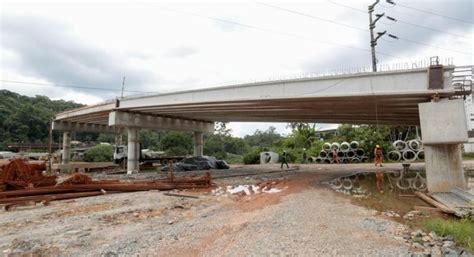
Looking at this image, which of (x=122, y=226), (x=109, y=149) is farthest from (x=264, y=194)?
(x=109, y=149)

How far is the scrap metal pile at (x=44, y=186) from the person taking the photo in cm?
1170

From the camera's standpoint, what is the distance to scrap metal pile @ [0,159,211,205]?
11.7m

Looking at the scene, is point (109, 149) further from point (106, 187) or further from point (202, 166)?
point (106, 187)

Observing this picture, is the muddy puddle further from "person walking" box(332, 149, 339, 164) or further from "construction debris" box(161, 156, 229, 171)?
"person walking" box(332, 149, 339, 164)

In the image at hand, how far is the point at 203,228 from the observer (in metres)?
7.28

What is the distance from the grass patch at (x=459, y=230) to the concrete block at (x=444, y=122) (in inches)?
210

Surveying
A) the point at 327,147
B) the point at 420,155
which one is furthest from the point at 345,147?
the point at 420,155

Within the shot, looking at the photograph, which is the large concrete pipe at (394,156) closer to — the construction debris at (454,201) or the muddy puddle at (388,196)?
the muddy puddle at (388,196)

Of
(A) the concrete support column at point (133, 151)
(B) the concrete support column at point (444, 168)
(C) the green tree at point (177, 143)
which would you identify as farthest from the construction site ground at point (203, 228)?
(C) the green tree at point (177, 143)

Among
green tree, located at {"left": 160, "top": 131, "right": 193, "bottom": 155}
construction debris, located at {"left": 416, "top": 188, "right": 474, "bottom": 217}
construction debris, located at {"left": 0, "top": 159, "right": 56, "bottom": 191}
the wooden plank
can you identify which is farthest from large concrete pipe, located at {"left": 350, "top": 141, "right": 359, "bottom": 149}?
construction debris, located at {"left": 0, "top": 159, "right": 56, "bottom": 191}

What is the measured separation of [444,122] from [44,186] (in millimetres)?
16594

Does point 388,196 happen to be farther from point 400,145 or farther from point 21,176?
point 400,145

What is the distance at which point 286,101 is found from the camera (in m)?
16.9

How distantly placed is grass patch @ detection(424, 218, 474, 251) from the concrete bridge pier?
546 centimetres
